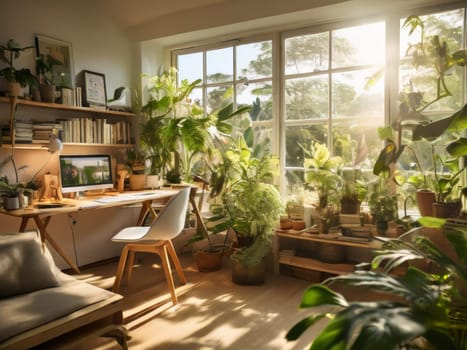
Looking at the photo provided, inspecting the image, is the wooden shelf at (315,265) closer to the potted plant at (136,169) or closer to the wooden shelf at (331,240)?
the wooden shelf at (331,240)

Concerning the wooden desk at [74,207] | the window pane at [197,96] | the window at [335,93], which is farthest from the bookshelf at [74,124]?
the window at [335,93]

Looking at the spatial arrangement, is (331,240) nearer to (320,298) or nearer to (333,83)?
A: (333,83)

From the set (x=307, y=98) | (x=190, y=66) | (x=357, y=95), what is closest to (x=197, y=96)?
(x=190, y=66)

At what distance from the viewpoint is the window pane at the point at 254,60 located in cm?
389

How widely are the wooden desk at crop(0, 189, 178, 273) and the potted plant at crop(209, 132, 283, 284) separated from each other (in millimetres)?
680

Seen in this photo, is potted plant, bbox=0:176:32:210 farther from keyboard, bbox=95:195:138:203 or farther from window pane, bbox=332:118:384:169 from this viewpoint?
window pane, bbox=332:118:384:169

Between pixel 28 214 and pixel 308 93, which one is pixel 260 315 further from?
pixel 308 93

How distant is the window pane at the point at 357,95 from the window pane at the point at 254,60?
2.39 ft

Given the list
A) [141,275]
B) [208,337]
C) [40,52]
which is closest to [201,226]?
[141,275]

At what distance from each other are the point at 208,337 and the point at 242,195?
1296 millimetres

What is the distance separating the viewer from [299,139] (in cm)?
376

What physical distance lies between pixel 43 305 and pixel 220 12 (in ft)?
9.99

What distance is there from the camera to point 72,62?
374 cm

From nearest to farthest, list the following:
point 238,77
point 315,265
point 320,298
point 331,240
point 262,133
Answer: point 320,298
point 331,240
point 315,265
point 262,133
point 238,77
